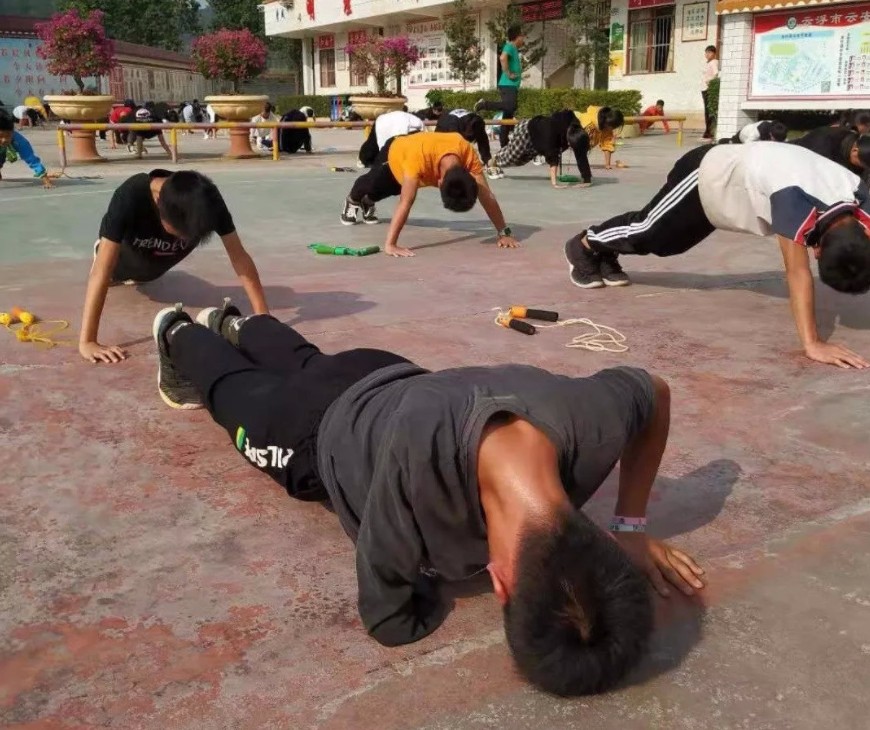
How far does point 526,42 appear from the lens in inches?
898

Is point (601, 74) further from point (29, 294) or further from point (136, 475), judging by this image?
point (136, 475)

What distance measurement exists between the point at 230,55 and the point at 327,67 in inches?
698

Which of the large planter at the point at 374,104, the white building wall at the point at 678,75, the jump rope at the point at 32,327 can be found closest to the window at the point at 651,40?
the white building wall at the point at 678,75

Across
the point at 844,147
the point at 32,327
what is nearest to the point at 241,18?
the point at 844,147

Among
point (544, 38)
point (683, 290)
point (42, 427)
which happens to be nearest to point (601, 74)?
point (544, 38)

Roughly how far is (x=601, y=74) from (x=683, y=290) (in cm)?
1888

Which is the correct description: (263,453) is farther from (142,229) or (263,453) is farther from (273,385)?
(142,229)

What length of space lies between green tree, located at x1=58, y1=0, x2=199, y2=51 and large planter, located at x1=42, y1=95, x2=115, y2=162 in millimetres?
36858

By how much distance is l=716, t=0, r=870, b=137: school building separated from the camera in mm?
13391

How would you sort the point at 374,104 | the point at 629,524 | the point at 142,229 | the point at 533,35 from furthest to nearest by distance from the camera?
the point at 533,35, the point at 374,104, the point at 142,229, the point at 629,524

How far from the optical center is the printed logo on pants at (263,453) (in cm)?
223

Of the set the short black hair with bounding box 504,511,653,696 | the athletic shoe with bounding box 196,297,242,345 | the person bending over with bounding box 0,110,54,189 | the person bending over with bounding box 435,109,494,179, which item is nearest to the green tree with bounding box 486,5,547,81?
the person bending over with bounding box 435,109,494,179

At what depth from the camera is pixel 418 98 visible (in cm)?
2772

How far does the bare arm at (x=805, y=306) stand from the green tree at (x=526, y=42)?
1996 cm
